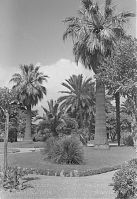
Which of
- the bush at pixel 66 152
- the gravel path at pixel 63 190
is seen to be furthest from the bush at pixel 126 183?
the bush at pixel 66 152

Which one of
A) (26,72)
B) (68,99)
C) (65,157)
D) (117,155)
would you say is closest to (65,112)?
(68,99)

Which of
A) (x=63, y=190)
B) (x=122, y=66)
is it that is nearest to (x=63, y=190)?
(x=63, y=190)

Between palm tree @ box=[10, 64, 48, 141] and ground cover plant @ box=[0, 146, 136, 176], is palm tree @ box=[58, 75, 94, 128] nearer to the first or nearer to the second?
palm tree @ box=[10, 64, 48, 141]

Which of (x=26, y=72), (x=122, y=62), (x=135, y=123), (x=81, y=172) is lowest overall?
(x=81, y=172)

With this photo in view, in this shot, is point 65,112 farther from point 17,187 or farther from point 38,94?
point 17,187

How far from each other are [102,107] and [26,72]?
22.3m

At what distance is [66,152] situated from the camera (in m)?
15.7

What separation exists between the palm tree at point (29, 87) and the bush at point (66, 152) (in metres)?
26.0

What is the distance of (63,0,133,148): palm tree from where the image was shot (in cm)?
2447

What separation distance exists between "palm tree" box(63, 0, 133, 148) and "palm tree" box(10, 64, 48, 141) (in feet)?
58.9

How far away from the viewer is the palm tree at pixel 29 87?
42.4 m

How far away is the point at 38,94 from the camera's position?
43.2 metres

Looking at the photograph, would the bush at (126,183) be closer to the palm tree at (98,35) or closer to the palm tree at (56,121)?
the palm tree at (98,35)

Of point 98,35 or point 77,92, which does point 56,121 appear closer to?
point 77,92
